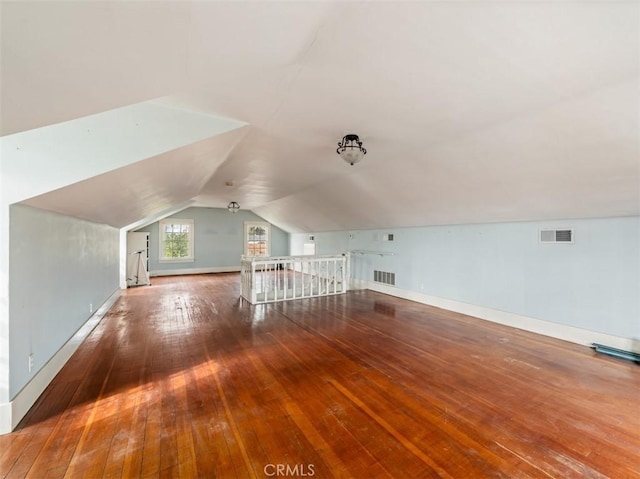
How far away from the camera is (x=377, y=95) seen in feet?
6.76

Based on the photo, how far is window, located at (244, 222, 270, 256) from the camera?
35.7 ft

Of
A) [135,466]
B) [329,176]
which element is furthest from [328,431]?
[329,176]

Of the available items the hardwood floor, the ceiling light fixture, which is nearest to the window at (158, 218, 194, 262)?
the hardwood floor

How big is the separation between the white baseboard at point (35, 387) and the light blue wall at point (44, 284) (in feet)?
0.18

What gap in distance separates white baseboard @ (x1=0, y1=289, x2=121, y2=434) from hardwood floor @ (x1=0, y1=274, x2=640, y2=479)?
0.07 m

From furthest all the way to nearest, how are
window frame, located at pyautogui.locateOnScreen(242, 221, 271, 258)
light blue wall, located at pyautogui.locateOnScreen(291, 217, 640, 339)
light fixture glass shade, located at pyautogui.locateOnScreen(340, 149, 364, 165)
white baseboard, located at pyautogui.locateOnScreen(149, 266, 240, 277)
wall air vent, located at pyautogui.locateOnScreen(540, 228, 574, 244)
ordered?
window frame, located at pyautogui.locateOnScreen(242, 221, 271, 258), white baseboard, located at pyautogui.locateOnScreen(149, 266, 240, 277), wall air vent, located at pyautogui.locateOnScreen(540, 228, 574, 244), light blue wall, located at pyautogui.locateOnScreen(291, 217, 640, 339), light fixture glass shade, located at pyautogui.locateOnScreen(340, 149, 364, 165)

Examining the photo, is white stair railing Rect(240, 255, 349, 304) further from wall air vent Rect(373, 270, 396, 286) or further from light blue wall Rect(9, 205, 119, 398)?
light blue wall Rect(9, 205, 119, 398)

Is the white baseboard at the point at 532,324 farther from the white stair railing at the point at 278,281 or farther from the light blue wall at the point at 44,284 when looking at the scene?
the light blue wall at the point at 44,284

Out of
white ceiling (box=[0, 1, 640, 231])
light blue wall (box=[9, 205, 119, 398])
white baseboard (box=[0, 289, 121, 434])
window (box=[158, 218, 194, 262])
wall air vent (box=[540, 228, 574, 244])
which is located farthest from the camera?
window (box=[158, 218, 194, 262])

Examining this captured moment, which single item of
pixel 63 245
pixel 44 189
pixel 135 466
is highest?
pixel 44 189

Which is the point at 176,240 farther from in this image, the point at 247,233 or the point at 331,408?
the point at 331,408

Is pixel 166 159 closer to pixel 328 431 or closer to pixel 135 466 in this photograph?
pixel 135 466

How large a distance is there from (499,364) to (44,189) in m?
4.55

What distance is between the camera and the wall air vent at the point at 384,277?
648 centimetres
